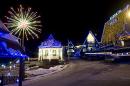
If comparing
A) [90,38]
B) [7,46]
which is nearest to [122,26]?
[90,38]

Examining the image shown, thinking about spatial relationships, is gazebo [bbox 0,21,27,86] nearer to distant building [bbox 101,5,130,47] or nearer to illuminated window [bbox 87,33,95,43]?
distant building [bbox 101,5,130,47]

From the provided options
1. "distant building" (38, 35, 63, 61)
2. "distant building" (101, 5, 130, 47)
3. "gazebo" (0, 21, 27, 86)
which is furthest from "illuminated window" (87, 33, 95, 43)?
"gazebo" (0, 21, 27, 86)

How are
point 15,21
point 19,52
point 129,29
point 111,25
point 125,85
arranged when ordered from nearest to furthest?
Result: point 19,52 < point 125,85 < point 15,21 < point 129,29 < point 111,25

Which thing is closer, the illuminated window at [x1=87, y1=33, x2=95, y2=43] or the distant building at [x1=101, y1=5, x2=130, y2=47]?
the distant building at [x1=101, y1=5, x2=130, y2=47]

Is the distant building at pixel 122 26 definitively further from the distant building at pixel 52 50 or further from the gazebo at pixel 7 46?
the gazebo at pixel 7 46

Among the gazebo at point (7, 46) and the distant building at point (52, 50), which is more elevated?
the distant building at point (52, 50)

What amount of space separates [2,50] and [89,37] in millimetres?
76428

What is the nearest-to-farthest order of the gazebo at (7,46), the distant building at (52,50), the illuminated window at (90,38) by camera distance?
1. the gazebo at (7,46)
2. the distant building at (52,50)
3. the illuminated window at (90,38)

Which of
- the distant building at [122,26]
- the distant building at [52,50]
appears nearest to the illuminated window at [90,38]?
the distant building at [122,26]

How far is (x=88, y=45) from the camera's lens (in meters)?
88.3

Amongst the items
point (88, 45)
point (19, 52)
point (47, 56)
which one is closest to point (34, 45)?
point (88, 45)

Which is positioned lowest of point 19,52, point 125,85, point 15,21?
point 125,85

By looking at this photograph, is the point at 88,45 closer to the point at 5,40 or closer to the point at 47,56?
the point at 47,56

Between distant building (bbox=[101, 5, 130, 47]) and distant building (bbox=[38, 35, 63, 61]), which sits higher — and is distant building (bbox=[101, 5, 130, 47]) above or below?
above
